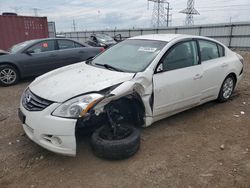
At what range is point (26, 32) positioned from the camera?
1124 cm

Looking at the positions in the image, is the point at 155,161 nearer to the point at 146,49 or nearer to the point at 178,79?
the point at 178,79

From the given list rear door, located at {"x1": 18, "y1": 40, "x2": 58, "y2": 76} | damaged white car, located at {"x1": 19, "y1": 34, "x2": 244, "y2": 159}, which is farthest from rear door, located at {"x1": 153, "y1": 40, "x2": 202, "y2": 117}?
rear door, located at {"x1": 18, "y1": 40, "x2": 58, "y2": 76}

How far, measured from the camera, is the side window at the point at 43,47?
269 inches

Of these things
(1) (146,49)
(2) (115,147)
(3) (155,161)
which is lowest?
(3) (155,161)

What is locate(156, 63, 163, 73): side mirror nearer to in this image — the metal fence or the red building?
the red building

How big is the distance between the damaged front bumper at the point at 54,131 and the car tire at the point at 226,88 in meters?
3.44

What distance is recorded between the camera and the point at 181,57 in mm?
3758

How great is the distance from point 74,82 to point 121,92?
641 mm

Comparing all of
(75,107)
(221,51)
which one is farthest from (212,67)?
(75,107)

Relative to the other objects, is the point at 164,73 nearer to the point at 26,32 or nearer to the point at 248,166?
the point at 248,166

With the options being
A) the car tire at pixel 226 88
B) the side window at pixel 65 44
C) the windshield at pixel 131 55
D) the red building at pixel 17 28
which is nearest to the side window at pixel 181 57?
the windshield at pixel 131 55

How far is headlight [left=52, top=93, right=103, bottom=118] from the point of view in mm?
2574

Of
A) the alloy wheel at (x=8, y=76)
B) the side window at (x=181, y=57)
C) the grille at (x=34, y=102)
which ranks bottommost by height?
the alloy wheel at (x=8, y=76)

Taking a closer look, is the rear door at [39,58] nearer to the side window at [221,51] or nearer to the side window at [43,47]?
the side window at [43,47]
